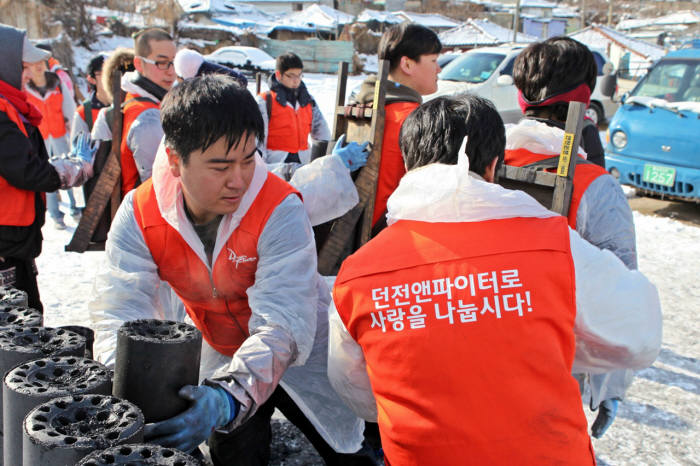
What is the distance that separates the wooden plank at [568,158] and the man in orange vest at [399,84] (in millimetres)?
1121

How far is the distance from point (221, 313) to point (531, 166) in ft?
4.22

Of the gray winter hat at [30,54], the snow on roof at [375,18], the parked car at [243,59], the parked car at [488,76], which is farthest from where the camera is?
the snow on roof at [375,18]

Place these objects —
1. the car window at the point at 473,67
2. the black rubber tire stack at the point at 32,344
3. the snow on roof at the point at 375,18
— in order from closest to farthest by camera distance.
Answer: the black rubber tire stack at the point at 32,344 < the car window at the point at 473,67 < the snow on roof at the point at 375,18

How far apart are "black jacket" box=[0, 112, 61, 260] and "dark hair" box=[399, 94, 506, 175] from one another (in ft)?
6.70

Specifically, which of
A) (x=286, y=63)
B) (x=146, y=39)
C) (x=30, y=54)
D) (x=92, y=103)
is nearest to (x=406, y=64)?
(x=146, y=39)

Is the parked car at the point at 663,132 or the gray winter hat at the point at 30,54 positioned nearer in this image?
the gray winter hat at the point at 30,54

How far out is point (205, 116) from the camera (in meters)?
1.78

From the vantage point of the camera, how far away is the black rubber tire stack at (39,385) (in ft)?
4.32

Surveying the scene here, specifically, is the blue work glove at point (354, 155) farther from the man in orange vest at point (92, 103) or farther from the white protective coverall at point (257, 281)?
the man in orange vest at point (92, 103)

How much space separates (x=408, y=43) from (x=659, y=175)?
16.8ft

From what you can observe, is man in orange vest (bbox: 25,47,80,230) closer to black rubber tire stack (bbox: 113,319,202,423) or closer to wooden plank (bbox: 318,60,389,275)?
wooden plank (bbox: 318,60,389,275)

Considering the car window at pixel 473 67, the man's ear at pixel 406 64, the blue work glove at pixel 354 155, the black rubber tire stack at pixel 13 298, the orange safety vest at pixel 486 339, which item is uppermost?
the car window at pixel 473 67

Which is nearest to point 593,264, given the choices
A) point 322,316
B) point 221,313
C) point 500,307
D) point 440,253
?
point 500,307

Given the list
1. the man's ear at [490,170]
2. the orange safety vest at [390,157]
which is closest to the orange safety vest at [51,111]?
the orange safety vest at [390,157]
